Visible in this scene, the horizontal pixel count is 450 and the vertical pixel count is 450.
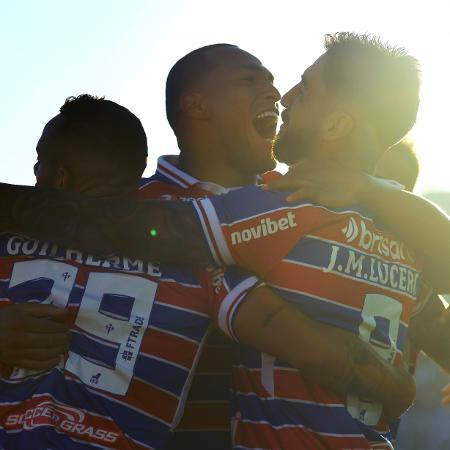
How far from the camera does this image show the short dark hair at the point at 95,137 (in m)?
3.59

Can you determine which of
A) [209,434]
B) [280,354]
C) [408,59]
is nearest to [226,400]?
[209,434]

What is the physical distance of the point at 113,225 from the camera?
321 centimetres

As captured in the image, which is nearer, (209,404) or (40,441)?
(40,441)

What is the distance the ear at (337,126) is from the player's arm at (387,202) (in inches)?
5.2

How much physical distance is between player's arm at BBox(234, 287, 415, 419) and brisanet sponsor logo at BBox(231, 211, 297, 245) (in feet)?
0.66

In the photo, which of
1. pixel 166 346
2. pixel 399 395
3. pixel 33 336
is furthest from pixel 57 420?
pixel 399 395

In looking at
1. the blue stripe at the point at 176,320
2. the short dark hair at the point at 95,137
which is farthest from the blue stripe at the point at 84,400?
the short dark hair at the point at 95,137

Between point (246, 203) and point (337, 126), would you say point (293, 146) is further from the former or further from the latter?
point (246, 203)

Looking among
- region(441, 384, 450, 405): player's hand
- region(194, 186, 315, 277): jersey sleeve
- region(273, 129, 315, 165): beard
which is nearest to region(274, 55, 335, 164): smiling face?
region(273, 129, 315, 165): beard

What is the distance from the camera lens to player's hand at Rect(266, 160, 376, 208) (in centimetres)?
326

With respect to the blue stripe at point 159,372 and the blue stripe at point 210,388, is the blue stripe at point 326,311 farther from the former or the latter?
the blue stripe at point 210,388

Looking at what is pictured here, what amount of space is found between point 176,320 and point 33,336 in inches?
21.3

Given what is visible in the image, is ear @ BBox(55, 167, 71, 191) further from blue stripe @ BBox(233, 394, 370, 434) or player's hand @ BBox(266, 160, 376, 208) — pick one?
blue stripe @ BBox(233, 394, 370, 434)

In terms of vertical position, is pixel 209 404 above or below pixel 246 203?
below
